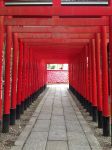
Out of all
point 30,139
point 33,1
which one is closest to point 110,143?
point 30,139

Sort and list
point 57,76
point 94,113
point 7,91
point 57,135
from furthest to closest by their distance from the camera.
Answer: point 57,76 < point 94,113 < point 7,91 < point 57,135

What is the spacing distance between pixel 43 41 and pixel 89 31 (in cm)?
276

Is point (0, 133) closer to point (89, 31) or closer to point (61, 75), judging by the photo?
point (89, 31)

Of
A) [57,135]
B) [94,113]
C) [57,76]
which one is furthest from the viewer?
[57,76]

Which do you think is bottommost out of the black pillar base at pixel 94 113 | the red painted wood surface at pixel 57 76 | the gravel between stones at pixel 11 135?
the gravel between stones at pixel 11 135

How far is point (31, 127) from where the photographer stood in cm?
779

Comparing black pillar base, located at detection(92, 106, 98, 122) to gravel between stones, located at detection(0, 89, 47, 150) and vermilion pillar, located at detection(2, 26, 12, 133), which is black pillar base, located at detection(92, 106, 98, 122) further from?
vermilion pillar, located at detection(2, 26, 12, 133)

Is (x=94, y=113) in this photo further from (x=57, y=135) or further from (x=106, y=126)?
(x=57, y=135)

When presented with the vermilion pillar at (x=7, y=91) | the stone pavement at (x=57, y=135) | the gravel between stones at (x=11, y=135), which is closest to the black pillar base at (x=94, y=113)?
the stone pavement at (x=57, y=135)

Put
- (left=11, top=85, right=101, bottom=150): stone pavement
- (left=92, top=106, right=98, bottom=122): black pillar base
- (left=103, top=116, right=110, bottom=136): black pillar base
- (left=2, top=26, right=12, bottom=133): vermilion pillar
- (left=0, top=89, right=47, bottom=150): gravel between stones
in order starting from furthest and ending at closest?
(left=92, top=106, right=98, bottom=122): black pillar base → (left=2, top=26, right=12, bottom=133): vermilion pillar → (left=103, top=116, right=110, bottom=136): black pillar base → (left=0, top=89, right=47, bottom=150): gravel between stones → (left=11, top=85, right=101, bottom=150): stone pavement

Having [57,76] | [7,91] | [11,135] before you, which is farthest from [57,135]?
[57,76]

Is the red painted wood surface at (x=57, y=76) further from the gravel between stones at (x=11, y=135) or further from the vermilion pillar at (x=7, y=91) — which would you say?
the vermilion pillar at (x=7, y=91)

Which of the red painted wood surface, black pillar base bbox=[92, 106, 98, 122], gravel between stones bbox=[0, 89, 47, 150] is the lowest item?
gravel between stones bbox=[0, 89, 47, 150]

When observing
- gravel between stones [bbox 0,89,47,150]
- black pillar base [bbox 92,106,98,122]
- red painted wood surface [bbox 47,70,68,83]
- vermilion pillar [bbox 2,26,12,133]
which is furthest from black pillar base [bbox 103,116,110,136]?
red painted wood surface [bbox 47,70,68,83]
